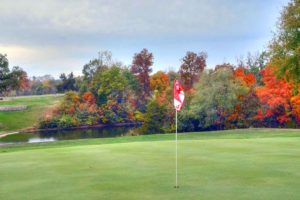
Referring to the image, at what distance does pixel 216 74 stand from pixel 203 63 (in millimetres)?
16509

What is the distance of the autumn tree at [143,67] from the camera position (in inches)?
2381

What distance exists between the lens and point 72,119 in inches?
2157

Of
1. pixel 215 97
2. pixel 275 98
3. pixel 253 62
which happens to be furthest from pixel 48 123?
pixel 253 62

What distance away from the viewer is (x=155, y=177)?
9109mm

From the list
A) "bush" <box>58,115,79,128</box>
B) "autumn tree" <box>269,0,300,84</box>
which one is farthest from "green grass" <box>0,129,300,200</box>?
"bush" <box>58,115,79,128</box>

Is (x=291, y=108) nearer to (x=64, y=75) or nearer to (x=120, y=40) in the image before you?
(x=120, y=40)

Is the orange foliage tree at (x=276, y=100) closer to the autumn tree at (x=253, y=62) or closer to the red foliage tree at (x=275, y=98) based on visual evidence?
the red foliage tree at (x=275, y=98)

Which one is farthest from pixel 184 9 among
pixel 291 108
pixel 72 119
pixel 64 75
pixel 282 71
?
pixel 64 75

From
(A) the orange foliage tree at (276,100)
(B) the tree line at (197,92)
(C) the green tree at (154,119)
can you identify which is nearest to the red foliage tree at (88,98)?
(B) the tree line at (197,92)

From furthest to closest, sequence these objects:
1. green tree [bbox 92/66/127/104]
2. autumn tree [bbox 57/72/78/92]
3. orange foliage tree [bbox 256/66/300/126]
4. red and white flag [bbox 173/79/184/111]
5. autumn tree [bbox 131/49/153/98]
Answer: autumn tree [bbox 57/72/78/92], autumn tree [bbox 131/49/153/98], green tree [bbox 92/66/127/104], orange foliage tree [bbox 256/66/300/126], red and white flag [bbox 173/79/184/111]

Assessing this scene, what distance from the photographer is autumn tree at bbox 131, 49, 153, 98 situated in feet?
198

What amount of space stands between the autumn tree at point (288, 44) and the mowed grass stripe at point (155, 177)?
38.2 feet

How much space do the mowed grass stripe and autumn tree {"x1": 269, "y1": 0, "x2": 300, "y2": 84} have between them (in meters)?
11.6

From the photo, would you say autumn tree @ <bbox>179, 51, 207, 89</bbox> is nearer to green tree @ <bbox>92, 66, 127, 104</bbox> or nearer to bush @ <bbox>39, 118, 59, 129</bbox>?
green tree @ <bbox>92, 66, 127, 104</bbox>
